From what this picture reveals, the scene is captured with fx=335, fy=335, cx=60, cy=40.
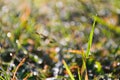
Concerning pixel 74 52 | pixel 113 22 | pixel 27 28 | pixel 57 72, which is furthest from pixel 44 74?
pixel 113 22

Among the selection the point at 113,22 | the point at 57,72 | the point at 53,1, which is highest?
the point at 53,1

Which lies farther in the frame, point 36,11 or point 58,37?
point 36,11

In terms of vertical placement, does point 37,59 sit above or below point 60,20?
below

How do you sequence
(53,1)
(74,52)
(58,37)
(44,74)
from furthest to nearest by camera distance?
1. (53,1)
2. (58,37)
3. (74,52)
4. (44,74)

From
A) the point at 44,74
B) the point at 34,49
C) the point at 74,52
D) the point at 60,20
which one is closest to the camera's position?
the point at 44,74

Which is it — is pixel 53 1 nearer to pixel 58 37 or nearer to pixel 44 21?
pixel 44 21

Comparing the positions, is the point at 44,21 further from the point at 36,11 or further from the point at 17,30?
the point at 17,30

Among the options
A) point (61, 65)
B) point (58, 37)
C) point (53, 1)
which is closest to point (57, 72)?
point (61, 65)
